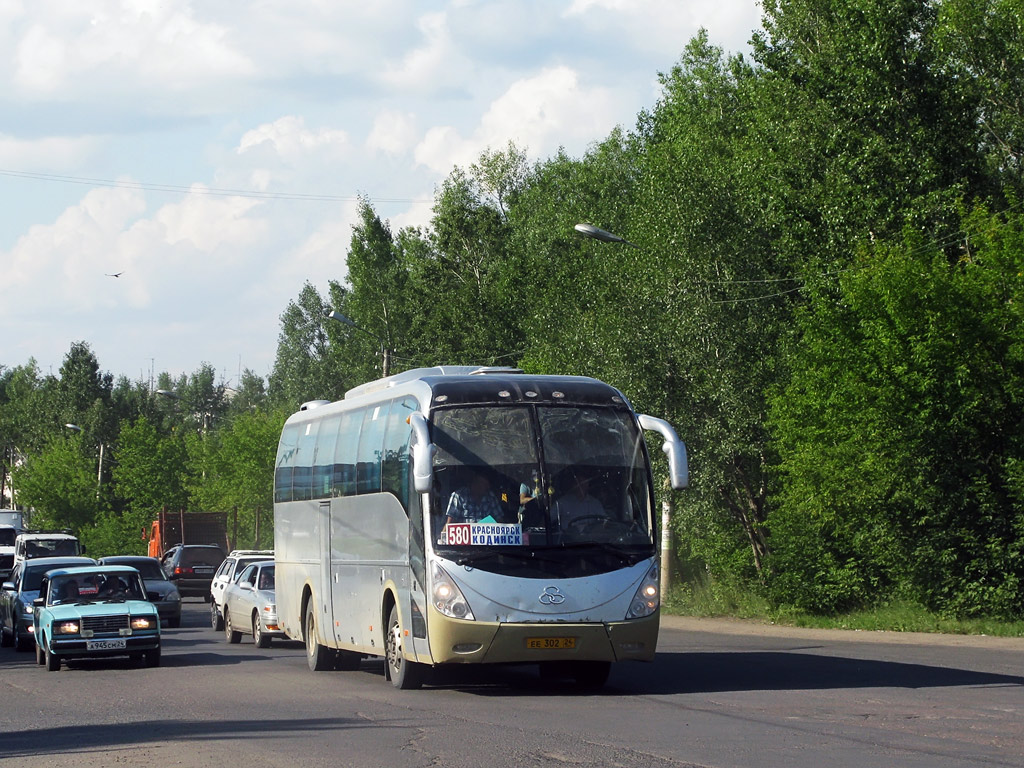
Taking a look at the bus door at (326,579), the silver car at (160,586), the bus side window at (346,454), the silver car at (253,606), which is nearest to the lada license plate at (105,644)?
→ the bus door at (326,579)

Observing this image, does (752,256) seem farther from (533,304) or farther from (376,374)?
(376,374)

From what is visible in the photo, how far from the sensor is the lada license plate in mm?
21375

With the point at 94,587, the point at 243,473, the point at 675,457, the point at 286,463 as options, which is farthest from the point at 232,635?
the point at 243,473

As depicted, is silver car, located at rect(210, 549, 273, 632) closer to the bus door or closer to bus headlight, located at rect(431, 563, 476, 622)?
the bus door

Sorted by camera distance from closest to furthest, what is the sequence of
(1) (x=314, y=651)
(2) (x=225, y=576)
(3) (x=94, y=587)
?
(1) (x=314, y=651) < (3) (x=94, y=587) < (2) (x=225, y=576)

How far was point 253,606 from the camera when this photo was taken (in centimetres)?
2742

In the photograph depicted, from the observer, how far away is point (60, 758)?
37.0 ft

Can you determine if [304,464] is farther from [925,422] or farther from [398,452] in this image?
[925,422]

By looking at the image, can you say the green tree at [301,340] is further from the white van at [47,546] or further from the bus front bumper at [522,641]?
the bus front bumper at [522,641]

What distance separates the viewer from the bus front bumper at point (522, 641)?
1524 centimetres

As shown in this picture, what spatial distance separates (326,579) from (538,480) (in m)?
5.52

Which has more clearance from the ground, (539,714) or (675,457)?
(675,457)

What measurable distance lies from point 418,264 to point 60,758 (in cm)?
6066

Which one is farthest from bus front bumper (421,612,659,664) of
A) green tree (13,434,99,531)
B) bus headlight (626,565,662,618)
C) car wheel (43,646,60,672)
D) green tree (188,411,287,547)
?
green tree (13,434,99,531)
